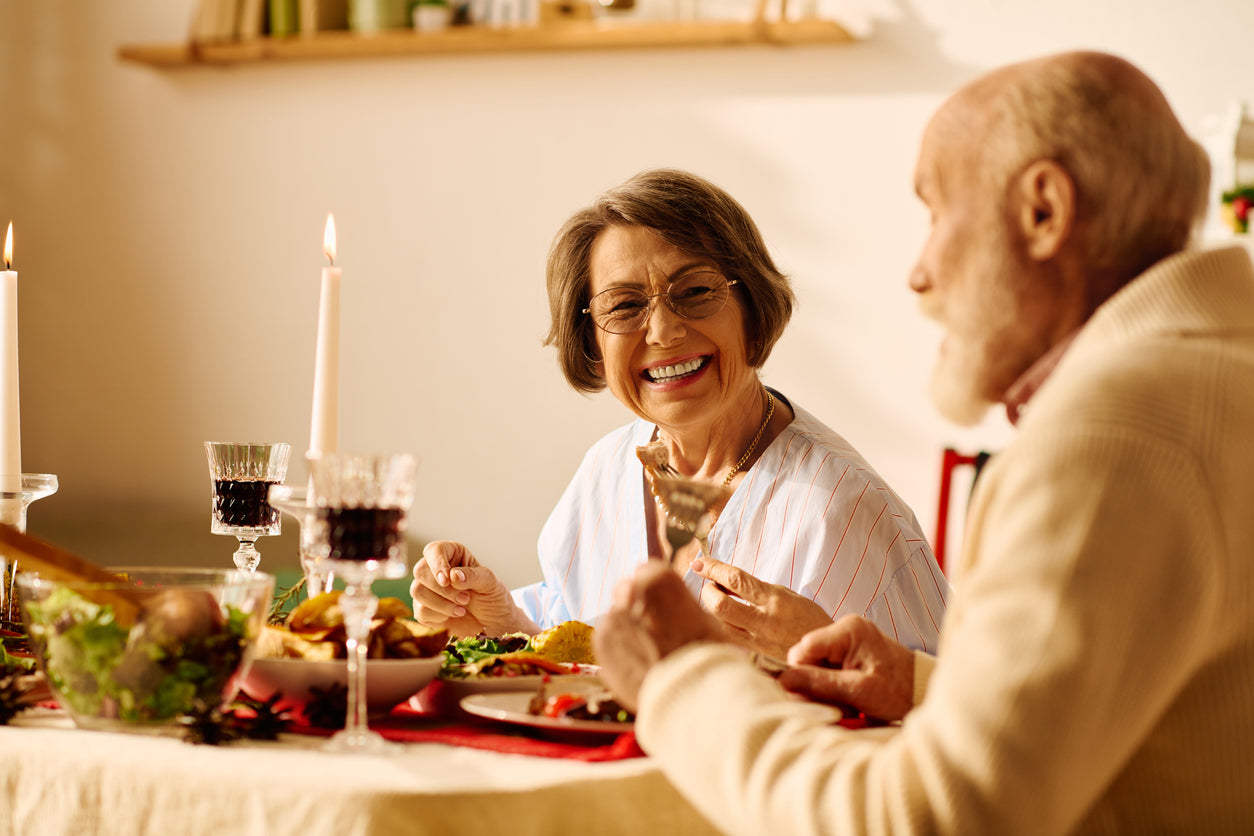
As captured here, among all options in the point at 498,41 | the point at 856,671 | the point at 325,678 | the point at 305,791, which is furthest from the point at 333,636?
the point at 498,41

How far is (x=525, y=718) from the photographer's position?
106cm

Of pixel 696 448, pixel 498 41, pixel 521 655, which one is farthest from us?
pixel 498 41

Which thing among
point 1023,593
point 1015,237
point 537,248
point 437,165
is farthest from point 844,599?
point 437,165

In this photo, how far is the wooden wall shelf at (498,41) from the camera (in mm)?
3730

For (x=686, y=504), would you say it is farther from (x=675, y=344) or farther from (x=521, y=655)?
(x=675, y=344)

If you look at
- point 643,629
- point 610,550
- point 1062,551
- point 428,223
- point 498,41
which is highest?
→ point 498,41

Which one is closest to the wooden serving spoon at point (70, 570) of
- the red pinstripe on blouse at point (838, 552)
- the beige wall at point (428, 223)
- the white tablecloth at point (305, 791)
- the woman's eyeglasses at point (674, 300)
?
the white tablecloth at point (305, 791)

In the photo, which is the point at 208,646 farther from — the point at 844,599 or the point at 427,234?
the point at 427,234

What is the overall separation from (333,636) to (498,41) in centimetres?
315

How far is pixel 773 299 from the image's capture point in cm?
229

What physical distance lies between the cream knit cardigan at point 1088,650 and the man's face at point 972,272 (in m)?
0.08

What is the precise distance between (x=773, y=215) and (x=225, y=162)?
1998 millimetres

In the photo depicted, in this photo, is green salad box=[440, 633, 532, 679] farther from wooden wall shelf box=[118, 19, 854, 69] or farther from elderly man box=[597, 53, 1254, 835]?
wooden wall shelf box=[118, 19, 854, 69]

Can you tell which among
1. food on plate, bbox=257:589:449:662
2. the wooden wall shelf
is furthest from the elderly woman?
the wooden wall shelf
